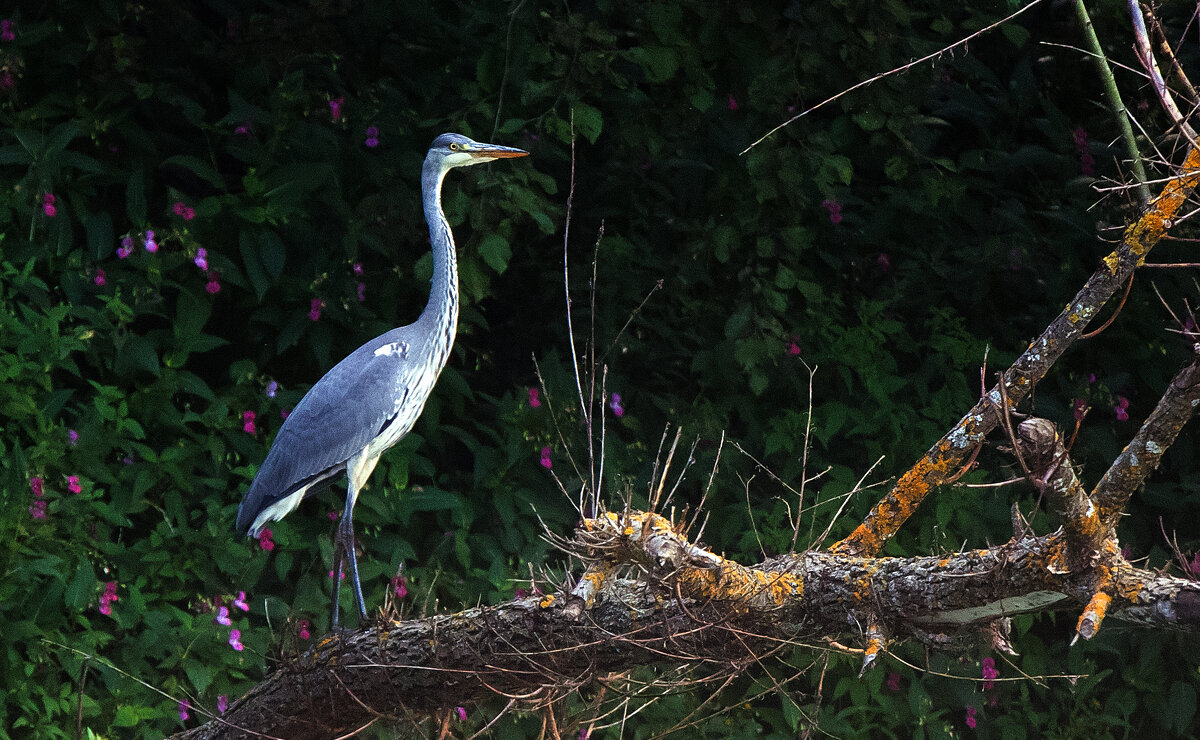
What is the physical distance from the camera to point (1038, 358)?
5.74 feet

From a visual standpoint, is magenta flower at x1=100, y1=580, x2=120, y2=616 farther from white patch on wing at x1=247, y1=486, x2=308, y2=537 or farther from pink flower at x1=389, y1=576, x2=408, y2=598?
pink flower at x1=389, y1=576, x2=408, y2=598

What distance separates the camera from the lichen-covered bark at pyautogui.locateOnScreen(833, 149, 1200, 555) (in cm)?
168

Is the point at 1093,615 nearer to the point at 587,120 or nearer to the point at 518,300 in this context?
the point at 587,120

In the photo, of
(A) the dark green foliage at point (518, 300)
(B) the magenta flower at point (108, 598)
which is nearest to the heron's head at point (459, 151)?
(A) the dark green foliage at point (518, 300)

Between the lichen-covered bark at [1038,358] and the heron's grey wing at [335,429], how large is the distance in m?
1.33

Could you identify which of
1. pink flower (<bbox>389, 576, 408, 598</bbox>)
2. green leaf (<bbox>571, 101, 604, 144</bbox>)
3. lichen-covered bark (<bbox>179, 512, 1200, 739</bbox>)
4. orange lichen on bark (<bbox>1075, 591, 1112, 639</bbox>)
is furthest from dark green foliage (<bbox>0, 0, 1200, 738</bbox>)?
orange lichen on bark (<bbox>1075, 591, 1112, 639</bbox>)

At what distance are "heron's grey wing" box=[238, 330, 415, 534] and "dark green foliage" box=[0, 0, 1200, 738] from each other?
0.36 m

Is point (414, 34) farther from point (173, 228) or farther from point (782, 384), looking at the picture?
point (782, 384)

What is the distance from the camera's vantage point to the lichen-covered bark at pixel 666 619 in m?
1.54

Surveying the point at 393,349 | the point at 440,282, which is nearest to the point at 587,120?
the point at 440,282

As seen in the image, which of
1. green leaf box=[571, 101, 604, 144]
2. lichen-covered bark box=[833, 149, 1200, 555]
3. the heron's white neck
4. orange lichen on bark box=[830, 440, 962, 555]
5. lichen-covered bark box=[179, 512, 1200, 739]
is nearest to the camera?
lichen-covered bark box=[179, 512, 1200, 739]

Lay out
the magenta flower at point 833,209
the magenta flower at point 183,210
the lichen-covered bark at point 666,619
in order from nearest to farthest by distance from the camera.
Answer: the lichen-covered bark at point 666,619, the magenta flower at point 183,210, the magenta flower at point 833,209

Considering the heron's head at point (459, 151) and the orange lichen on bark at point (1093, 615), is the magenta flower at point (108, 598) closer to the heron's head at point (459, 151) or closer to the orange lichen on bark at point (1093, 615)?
the heron's head at point (459, 151)

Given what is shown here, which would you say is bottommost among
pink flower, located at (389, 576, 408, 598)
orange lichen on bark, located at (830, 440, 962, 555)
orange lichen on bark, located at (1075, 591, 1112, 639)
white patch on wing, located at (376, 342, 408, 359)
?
pink flower, located at (389, 576, 408, 598)
